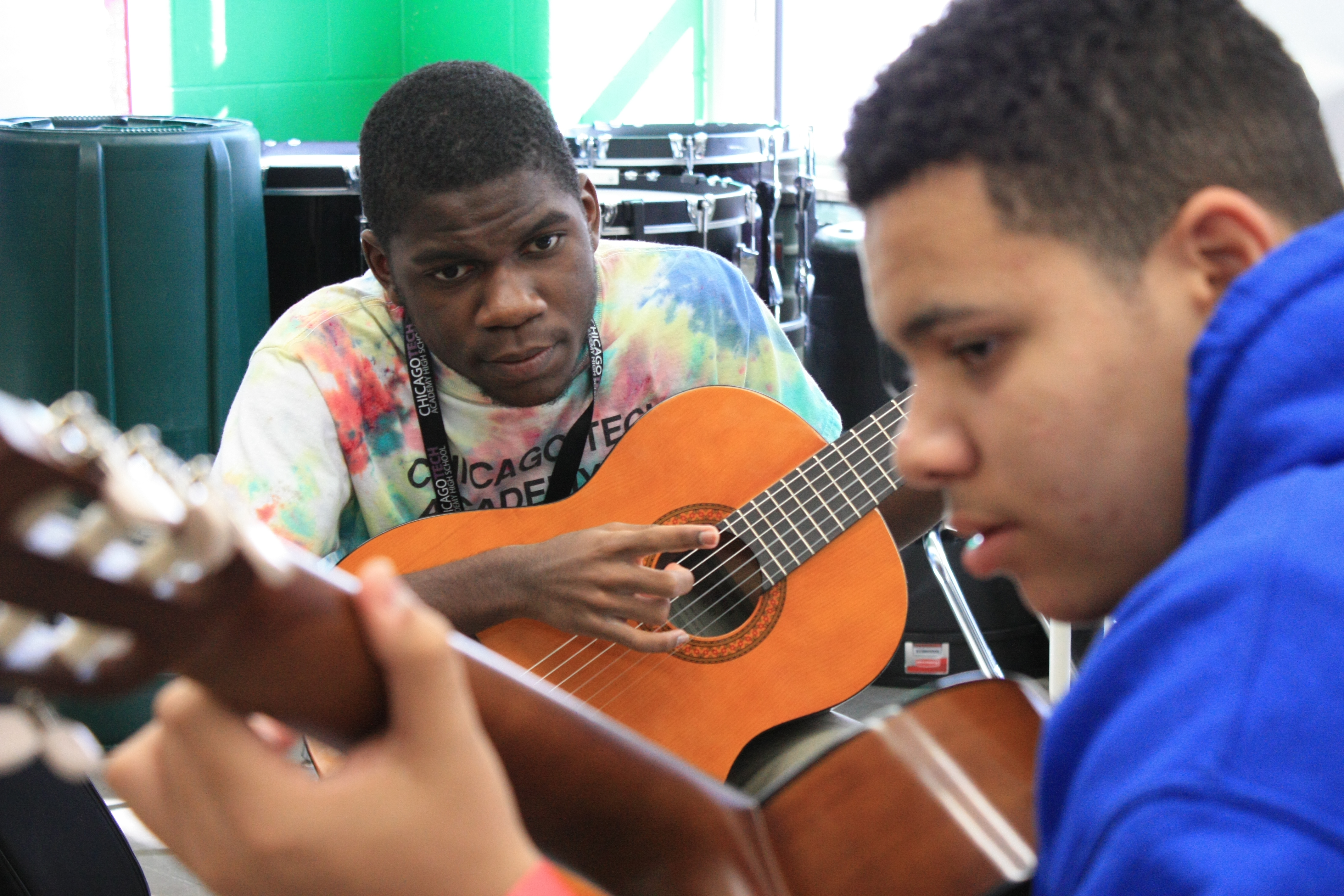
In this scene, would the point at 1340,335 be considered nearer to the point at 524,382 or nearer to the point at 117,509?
the point at 117,509

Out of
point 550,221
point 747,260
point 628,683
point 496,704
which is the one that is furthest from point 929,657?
point 496,704

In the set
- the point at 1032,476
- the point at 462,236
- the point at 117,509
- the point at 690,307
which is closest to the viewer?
the point at 117,509

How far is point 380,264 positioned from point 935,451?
113cm

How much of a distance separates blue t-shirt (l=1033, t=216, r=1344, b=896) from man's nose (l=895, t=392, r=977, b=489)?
138mm

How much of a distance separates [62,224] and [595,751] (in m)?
2.11

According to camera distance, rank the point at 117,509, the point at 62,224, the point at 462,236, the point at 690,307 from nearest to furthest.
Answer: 1. the point at 117,509
2. the point at 462,236
3. the point at 690,307
4. the point at 62,224

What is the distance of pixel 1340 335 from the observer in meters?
0.52

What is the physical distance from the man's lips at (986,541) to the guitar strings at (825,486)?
2.46 ft

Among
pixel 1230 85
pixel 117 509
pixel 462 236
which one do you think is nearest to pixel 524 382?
pixel 462 236

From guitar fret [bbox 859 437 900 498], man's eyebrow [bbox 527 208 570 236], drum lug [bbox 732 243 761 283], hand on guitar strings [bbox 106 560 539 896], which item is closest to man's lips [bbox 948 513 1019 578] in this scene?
hand on guitar strings [bbox 106 560 539 896]

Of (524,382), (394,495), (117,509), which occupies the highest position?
(117,509)

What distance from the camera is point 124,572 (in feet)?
1.46

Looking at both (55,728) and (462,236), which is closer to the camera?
(55,728)

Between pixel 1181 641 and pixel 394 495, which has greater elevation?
pixel 1181 641
